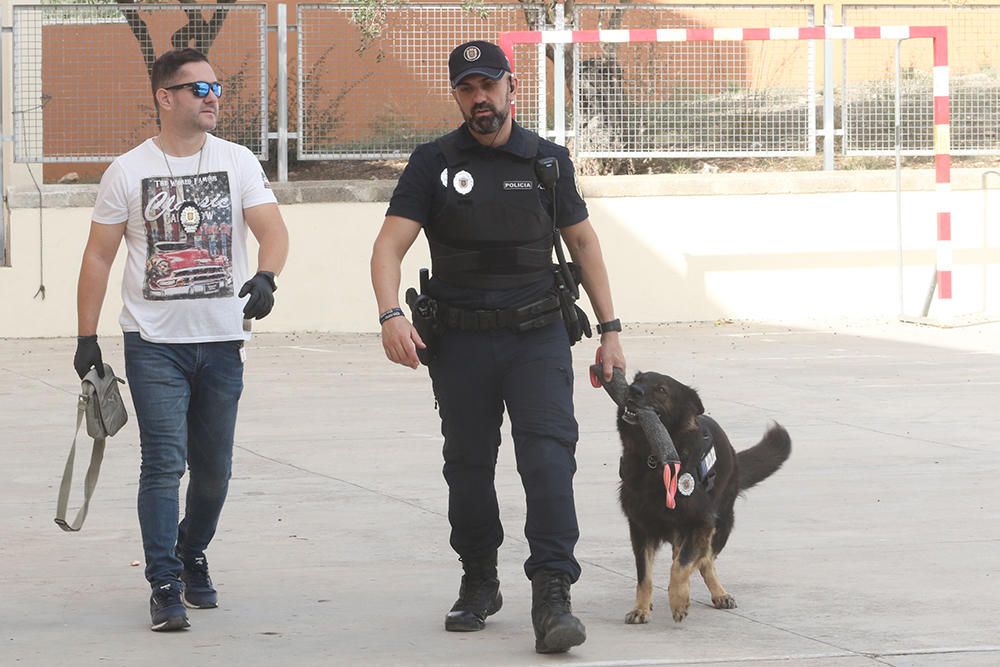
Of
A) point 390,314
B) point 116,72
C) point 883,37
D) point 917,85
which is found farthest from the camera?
point 917,85

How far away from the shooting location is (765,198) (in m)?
17.4

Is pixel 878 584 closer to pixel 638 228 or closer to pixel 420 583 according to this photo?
pixel 420 583

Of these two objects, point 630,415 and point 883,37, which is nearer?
point 630,415

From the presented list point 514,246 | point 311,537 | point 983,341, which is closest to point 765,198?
point 983,341

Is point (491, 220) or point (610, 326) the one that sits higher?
point (491, 220)

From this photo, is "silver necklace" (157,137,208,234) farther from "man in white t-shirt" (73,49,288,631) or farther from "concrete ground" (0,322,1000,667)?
"concrete ground" (0,322,1000,667)

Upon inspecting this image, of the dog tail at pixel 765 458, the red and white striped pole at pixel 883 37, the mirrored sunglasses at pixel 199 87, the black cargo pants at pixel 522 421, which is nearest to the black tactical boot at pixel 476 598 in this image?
the black cargo pants at pixel 522 421

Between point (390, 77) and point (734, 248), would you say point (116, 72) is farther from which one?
point (734, 248)

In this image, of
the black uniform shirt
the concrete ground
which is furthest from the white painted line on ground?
the black uniform shirt

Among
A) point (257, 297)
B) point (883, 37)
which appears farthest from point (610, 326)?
point (883, 37)

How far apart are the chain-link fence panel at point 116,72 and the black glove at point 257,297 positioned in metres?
12.0

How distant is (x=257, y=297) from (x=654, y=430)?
53.2 inches

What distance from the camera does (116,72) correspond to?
17312 millimetres

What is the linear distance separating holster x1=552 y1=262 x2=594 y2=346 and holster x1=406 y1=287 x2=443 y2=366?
0.40 metres
